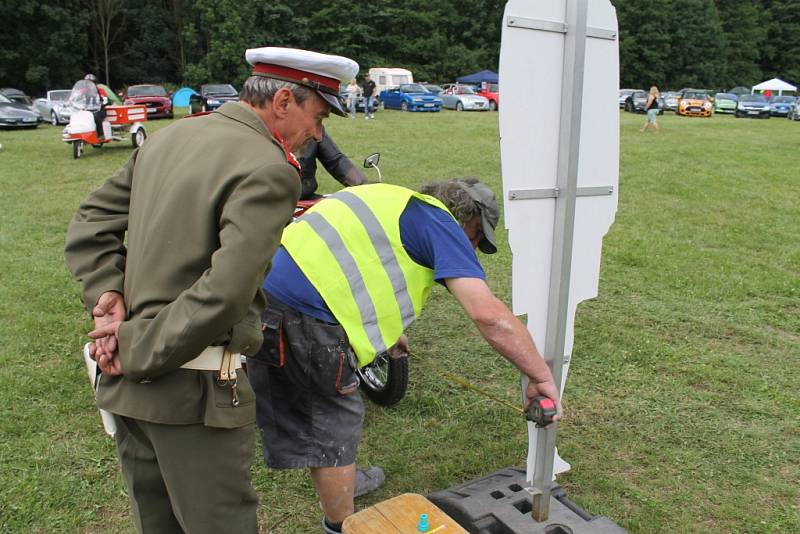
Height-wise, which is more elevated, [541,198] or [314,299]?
[541,198]

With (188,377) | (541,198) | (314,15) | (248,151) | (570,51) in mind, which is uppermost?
(314,15)

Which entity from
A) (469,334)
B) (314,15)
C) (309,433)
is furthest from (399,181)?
(314,15)

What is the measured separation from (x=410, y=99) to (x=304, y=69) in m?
27.1

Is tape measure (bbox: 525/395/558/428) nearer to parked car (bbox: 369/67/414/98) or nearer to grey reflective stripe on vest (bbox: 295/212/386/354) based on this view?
grey reflective stripe on vest (bbox: 295/212/386/354)

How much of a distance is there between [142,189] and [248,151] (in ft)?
1.16

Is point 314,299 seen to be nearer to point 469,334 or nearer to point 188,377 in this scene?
point 188,377

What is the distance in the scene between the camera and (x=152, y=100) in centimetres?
2478

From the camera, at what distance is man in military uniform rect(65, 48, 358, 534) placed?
1584mm

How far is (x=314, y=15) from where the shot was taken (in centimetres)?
4628

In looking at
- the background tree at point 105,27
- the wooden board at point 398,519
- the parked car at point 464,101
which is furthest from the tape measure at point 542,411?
the background tree at point 105,27

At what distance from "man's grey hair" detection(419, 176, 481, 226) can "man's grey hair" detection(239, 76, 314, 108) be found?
2.63 feet

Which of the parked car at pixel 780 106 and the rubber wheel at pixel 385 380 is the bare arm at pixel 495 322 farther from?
the parked car at pixel 780 106

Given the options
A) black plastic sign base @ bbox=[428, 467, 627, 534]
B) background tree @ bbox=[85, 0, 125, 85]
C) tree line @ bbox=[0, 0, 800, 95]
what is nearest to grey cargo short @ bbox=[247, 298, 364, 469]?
black plastic sign base @ bbox=[428, 467, 627, 534]

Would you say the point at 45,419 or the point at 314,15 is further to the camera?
the point at 314,15
